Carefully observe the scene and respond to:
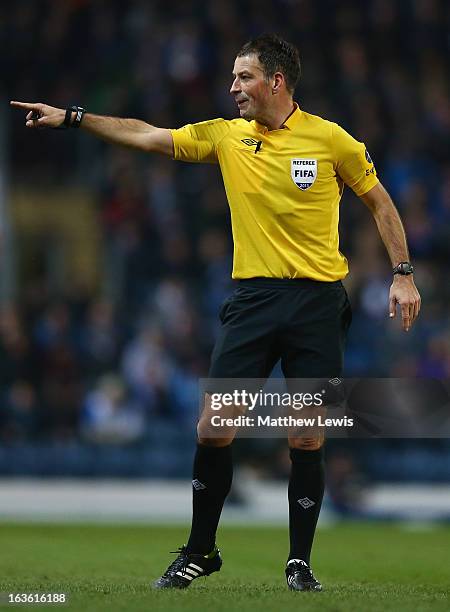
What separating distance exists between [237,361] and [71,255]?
1180 cm

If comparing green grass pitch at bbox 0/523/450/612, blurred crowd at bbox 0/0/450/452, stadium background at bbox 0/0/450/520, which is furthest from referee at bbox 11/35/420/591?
stadium background at bbox 0/0/450/520

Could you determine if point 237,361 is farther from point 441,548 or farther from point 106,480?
point 106,480

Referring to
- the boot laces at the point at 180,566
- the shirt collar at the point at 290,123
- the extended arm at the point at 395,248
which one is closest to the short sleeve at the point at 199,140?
the shirt collar at the point at 290,123

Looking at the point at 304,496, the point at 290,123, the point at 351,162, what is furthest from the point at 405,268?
the point at 304,496

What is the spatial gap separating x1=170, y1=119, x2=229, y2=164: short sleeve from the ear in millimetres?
312

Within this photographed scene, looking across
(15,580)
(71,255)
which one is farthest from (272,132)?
(71,255)

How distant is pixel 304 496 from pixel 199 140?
172 cm

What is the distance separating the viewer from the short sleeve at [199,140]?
6.34 metres

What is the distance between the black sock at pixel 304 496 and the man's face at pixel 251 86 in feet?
5.21

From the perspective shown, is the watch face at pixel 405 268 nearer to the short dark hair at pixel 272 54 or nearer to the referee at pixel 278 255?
the referee at pixel 278 255

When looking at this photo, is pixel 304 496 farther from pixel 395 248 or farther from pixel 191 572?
pixel 395 248

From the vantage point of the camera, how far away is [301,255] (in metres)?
6.27

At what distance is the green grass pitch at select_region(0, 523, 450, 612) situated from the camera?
5551 mm

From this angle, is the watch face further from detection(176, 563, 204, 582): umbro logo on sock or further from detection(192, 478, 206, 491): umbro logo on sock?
detection(176, 563, 204, 582): umbro logo on sock
